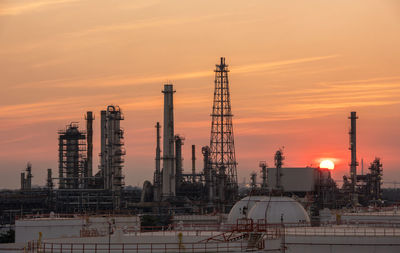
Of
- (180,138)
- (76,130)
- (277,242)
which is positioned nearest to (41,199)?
(76,130)

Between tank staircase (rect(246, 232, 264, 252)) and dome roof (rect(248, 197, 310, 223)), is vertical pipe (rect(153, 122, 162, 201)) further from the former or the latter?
tank staircase (rect(246, 232, 264, 252))

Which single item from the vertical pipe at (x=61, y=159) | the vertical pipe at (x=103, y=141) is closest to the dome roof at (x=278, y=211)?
the vertical pipe at (x=103, y=141)

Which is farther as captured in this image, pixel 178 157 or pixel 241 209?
pixel 178 157

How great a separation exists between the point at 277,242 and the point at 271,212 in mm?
21388

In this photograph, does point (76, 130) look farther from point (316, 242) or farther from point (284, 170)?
point (316, 242)

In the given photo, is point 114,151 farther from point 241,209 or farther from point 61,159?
point 241,209

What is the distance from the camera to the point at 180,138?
11344cm

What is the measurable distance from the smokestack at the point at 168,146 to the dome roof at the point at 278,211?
37477 mm

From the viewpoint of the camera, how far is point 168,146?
335 ft

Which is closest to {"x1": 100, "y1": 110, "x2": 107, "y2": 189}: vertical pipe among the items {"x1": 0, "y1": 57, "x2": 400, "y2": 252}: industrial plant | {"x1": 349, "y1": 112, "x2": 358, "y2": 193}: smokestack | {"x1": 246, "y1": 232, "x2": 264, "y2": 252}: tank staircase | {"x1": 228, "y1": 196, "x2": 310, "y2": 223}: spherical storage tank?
{"x1": 0, "y1": 57, "x2": 400, "y2": 252}: industrial plant

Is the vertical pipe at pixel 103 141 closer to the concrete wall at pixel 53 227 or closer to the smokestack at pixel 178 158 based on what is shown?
the smokestack at pixel 178 158

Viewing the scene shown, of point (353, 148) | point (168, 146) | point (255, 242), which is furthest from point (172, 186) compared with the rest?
point (255, 242)

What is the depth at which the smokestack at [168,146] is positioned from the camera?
333 ft

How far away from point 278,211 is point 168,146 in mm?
40022
